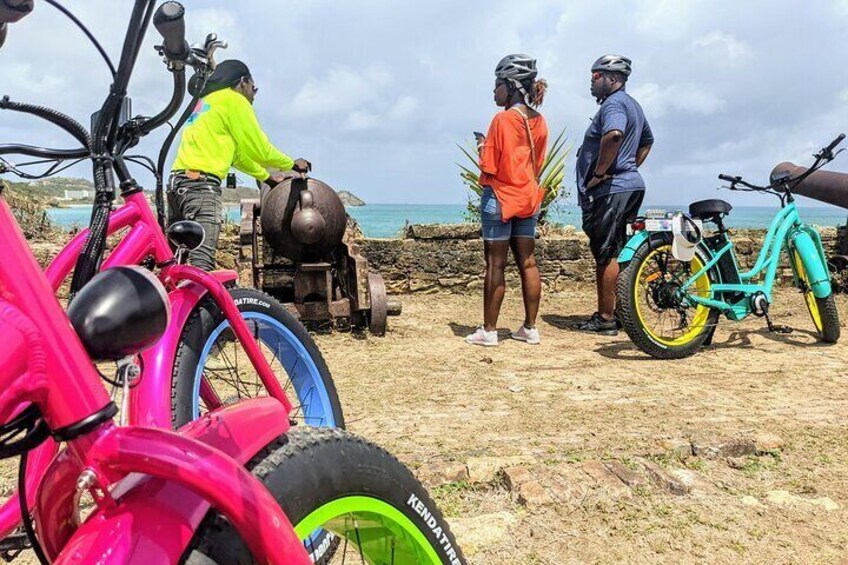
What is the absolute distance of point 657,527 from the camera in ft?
6.88

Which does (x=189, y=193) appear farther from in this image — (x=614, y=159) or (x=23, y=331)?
(x=23, y=331)

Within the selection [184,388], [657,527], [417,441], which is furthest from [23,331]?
[417,441]

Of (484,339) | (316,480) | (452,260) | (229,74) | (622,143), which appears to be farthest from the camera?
(452,260)

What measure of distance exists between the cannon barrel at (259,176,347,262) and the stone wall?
186cm

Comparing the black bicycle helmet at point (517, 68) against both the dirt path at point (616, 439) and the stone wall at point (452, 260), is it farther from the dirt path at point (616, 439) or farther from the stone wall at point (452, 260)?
the stone wall at point (452, 260)

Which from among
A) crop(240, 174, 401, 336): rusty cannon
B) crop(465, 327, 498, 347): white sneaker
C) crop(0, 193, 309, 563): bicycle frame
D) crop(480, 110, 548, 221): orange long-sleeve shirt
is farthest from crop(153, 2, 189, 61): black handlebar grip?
crop(465, 327, 498, 347): white sneaker

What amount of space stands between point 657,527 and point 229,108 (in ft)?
10.9

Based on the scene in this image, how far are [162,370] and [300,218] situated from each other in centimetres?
338

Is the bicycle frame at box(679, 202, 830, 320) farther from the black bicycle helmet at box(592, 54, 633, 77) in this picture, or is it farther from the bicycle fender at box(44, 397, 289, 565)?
the bicycle fender at box(44, 397, 289, 565)

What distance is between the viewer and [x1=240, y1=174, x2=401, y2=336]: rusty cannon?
16.7ft

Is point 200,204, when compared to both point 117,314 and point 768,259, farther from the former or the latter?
point 768,259

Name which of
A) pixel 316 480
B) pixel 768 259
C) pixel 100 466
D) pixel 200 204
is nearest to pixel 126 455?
pixel 100 466

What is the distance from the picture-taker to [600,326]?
17.6 feet

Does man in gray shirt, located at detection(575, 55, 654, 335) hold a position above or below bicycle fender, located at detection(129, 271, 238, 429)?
above
